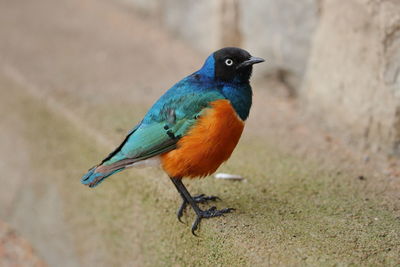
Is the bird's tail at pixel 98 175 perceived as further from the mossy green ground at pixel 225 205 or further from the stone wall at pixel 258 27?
the stone wall at pixel 258 27

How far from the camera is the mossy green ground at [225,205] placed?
9.51 ft

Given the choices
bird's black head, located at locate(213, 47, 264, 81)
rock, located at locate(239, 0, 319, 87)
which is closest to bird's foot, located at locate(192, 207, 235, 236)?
bird's black head, located at locate(213, 47, 264, 81)

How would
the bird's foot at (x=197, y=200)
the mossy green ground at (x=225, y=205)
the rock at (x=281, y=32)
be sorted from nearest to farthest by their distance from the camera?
the mossy green ground at (x=225, y=205) < the bird's foot at (x=197, y=200) < the rock at (x=281, y=32)

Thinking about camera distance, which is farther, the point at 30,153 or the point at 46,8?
the point at 46,8

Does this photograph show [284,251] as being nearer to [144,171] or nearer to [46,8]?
[144,171]

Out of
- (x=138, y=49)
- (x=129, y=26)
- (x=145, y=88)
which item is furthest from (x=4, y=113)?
(x=129, y=26)

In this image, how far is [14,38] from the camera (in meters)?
6.33

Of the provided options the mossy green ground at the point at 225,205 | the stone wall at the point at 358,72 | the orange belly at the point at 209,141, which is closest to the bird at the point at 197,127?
the orange belly at the point at 209,141

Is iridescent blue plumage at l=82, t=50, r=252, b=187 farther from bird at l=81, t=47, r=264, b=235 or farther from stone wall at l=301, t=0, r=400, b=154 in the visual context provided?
stone wall at l=301, t=0, r=400, b=154

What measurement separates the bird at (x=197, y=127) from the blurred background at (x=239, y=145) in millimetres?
346

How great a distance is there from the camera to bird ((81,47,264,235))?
3096mm

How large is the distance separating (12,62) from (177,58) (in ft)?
5.18

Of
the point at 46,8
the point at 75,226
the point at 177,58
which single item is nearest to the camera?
the point at 75,226

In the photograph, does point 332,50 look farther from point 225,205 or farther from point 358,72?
point 225,205
